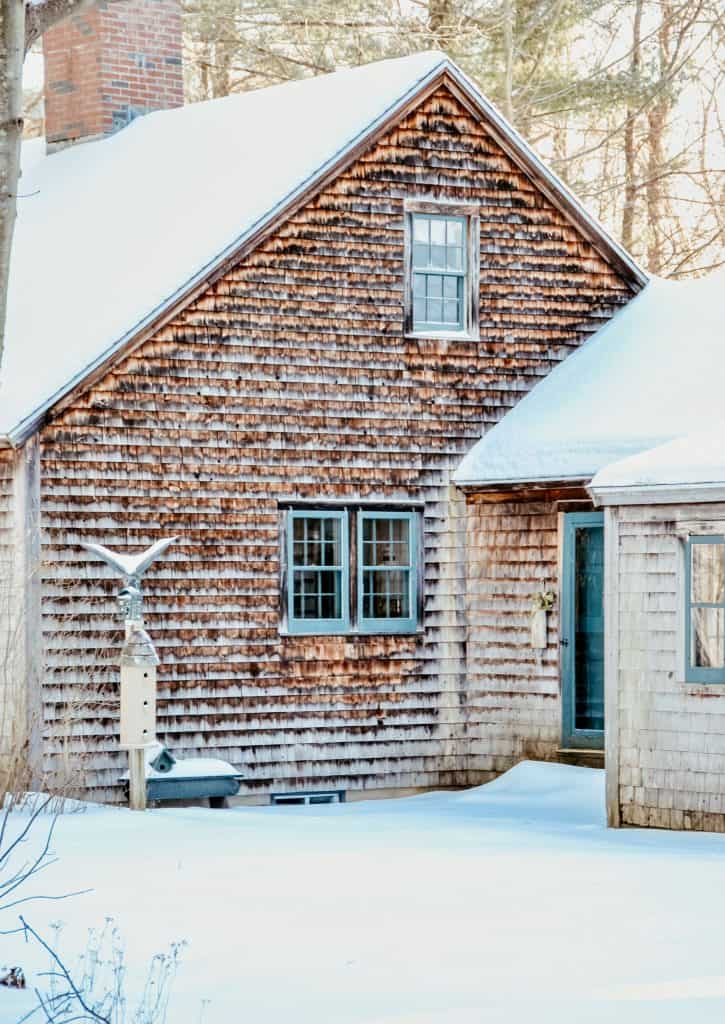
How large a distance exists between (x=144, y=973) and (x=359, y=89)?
1197 cm

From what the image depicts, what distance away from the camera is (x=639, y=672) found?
52.8ft

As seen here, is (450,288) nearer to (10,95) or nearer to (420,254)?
(420,254)

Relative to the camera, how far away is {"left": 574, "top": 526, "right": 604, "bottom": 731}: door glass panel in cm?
1892

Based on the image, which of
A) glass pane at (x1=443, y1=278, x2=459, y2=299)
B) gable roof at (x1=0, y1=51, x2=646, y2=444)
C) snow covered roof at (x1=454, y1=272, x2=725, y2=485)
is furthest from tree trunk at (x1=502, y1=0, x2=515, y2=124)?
glass pane at (x1=443, y1=278, x2=459, y2=299)

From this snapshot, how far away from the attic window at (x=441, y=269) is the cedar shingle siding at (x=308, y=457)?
0.12m

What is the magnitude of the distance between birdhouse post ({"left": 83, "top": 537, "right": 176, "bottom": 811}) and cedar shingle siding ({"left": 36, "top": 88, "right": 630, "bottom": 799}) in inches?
25.9

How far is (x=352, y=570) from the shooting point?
752 inches

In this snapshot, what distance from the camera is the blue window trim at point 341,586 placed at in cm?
1873

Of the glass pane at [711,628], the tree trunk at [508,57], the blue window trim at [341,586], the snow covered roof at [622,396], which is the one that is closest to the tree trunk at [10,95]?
the snow covered roof at [622,396]

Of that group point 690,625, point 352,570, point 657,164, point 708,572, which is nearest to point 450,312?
point 352,570

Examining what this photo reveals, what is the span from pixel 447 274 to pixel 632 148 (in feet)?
53.6

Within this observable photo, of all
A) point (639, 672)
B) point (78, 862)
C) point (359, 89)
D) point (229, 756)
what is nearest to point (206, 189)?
point (359, 89)

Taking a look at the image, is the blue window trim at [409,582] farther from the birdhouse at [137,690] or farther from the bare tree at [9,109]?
the bare tree at [9,109]

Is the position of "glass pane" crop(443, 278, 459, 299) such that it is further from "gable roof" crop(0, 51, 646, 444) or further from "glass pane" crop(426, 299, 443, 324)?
"gable roof" crop(0, 51, 646, 444)
